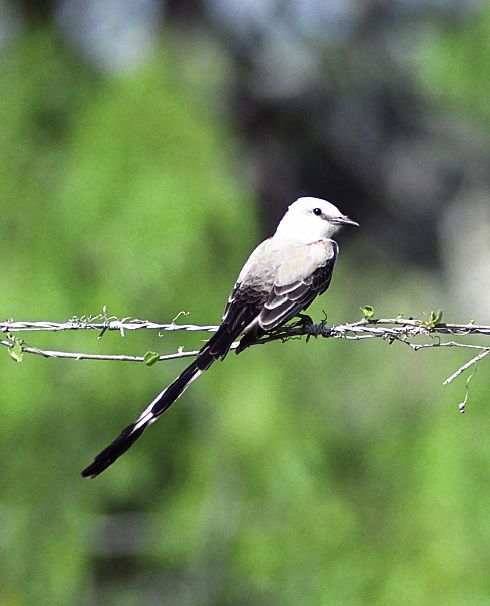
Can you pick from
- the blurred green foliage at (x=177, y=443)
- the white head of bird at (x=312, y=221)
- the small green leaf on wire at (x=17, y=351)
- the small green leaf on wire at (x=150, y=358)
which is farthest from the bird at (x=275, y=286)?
the blurred green foliage at (x=177, y=443)

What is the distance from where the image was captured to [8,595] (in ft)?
24.5

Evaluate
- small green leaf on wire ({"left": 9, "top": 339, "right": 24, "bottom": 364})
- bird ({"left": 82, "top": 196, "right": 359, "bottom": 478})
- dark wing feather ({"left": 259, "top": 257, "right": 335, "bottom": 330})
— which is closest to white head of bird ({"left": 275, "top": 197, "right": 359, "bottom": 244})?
bird ({"left": 82, "top": 196, "right": 359, "bottom": 478})

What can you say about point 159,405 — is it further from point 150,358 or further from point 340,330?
point 340,330

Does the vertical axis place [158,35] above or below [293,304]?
above

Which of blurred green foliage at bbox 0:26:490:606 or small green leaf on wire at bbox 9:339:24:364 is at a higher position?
blurred green foliage at bbox 0:26:490:606

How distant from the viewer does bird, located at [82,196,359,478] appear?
3.41m

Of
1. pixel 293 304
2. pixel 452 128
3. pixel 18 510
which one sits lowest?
pixel 293 304

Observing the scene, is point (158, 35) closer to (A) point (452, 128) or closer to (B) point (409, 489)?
(A) point (452, 128)

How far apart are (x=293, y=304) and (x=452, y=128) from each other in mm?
10375

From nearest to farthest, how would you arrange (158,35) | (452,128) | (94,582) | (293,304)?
(293,304) → (94,582) → (158,35) → (452,128)

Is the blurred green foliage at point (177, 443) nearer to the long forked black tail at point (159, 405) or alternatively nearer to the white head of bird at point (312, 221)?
the white head of bird at point (312, 221)

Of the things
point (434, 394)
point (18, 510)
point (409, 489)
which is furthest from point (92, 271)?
point (434, 394)

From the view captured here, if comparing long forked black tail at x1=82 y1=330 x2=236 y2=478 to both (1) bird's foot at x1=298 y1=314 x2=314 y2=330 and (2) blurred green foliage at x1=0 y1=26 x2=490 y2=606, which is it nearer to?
(1) bird's foot at x1=298 y1=314 x2=314 y2=330

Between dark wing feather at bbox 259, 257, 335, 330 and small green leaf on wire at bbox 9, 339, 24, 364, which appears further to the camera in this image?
dark wing feather at bbox 259, 257, 335, 330
